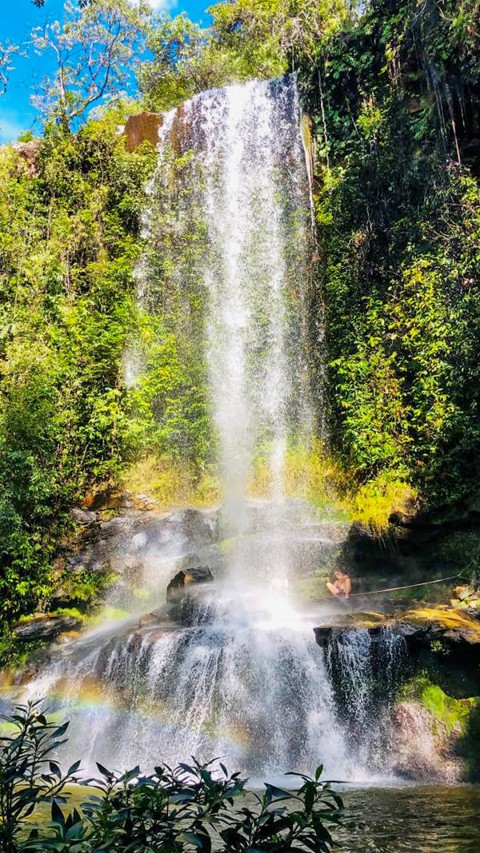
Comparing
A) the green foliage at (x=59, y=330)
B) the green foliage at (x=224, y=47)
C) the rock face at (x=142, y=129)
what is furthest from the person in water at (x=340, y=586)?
the rock face at (x=142, y=129)

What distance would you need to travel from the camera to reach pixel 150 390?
50.1 ft

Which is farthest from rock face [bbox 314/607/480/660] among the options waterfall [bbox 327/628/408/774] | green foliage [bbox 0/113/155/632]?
green foliage [bbox 0/113/155/632]

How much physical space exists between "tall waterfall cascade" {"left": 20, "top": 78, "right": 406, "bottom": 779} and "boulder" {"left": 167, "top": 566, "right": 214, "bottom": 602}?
0.45m

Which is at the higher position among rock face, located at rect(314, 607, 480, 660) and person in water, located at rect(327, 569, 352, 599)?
person in water, located at rect(327, 569, 352, 599)

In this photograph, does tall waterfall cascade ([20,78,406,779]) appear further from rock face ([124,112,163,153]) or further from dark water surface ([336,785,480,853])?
dark water surface ([336,785,480,853])

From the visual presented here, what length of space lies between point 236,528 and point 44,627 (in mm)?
4210

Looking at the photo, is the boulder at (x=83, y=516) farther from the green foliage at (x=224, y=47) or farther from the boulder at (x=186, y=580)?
the green foliage at (x=224, y=47)

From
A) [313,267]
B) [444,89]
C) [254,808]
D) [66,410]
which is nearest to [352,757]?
[254,808]

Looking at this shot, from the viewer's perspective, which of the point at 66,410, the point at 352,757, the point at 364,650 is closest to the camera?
the point at 352,757

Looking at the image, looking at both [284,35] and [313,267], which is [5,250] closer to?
[313,267]

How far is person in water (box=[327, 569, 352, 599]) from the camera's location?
33.6ft

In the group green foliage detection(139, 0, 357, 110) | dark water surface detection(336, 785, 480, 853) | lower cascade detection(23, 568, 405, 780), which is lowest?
dark water surface detection(336, 785, 480, 853)

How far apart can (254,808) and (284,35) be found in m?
18.1

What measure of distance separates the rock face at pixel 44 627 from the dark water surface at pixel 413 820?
21.3 feet
